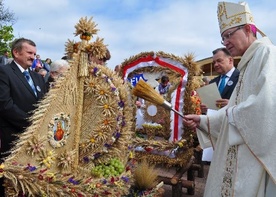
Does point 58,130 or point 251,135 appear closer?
point 251,135

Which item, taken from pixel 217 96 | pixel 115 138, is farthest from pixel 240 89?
pixel 115 138

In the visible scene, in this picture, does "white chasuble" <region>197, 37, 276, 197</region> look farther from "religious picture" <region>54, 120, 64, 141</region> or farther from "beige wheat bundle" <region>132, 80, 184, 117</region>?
"religious picture" <region>54, 120, 64, 141</region>

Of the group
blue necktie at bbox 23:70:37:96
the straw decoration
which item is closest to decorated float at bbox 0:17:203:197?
the straw decoration

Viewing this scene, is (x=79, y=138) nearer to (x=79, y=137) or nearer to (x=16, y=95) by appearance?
(x=79, y=137)

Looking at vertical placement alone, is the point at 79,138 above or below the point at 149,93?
below

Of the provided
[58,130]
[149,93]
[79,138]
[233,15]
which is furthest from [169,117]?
[58,130]

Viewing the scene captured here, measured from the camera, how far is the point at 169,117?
4660 millimetres

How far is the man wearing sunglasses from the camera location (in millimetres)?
2199

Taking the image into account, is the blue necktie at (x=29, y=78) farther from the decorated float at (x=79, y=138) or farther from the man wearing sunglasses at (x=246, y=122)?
the man wearing sunglasses at (x=246, y=122)

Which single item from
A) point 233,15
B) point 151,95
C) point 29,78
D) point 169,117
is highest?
point 233,15

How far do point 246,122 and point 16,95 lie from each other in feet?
6.57

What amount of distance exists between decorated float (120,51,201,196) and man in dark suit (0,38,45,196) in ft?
5.32

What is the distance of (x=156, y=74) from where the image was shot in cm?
479

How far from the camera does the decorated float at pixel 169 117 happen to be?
4.48 m
